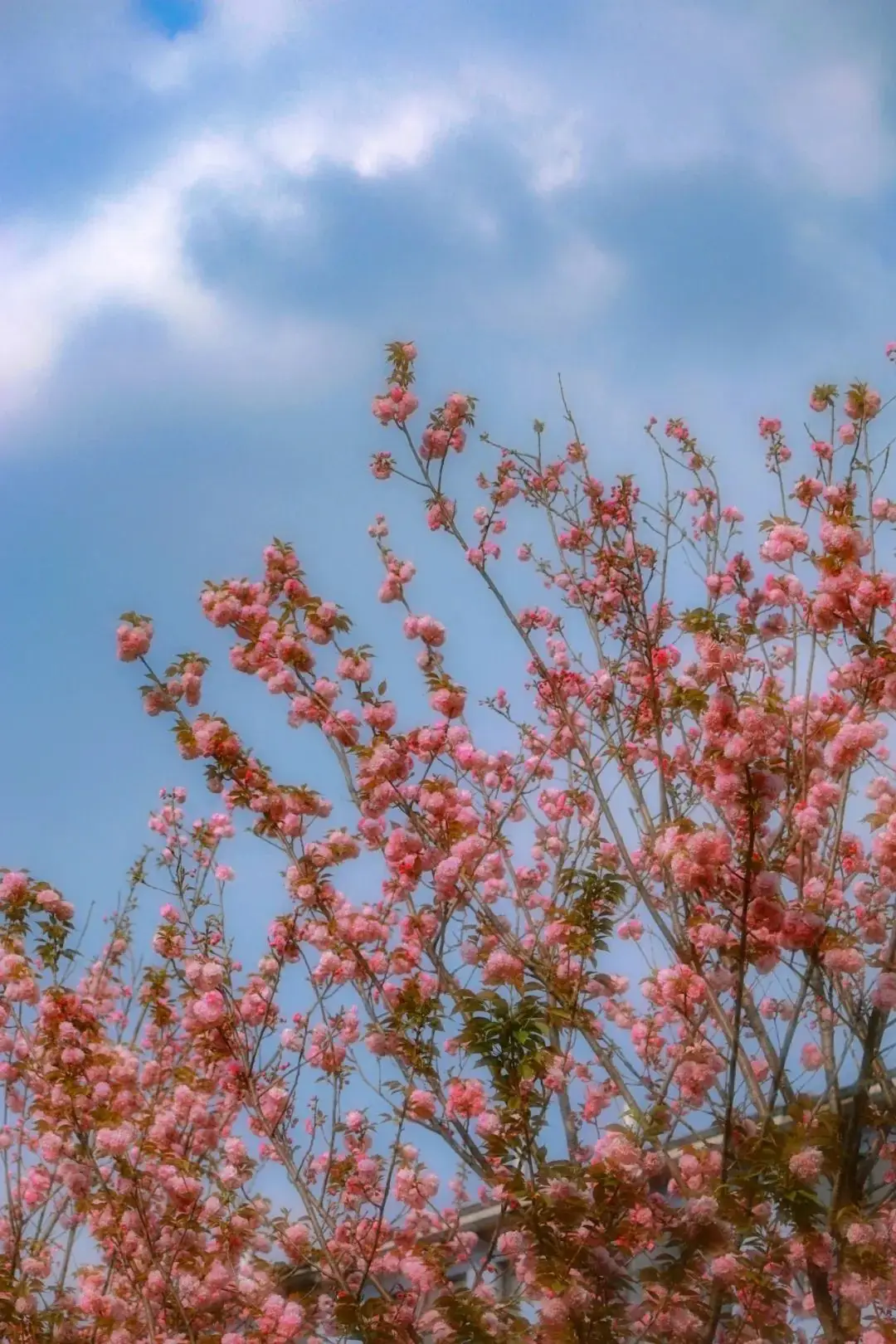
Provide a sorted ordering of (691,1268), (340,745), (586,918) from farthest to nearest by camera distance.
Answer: (340,745)
(586,918)
(691,1268)

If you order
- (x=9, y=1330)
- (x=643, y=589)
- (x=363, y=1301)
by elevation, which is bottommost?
(x=9, y=1330)

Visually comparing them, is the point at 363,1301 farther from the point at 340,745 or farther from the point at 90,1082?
the point at 340,745

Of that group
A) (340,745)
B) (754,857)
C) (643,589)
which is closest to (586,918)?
(754,857)

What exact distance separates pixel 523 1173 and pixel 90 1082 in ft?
8.54

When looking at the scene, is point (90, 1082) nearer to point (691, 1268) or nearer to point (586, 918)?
point (586, 918)

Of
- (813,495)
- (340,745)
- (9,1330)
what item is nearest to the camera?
(9,1330)

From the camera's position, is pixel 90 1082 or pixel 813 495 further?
pixel 813 495

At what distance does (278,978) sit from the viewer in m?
5.36

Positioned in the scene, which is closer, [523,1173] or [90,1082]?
[523,1173]

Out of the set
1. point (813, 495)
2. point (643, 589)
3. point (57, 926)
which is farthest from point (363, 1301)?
point (813, 495)

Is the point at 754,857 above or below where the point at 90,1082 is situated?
above

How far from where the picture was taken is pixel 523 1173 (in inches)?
142

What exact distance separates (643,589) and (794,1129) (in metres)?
2.91

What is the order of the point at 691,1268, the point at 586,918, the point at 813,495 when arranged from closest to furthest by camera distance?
the point at 691,1268 → the point at 586,918 → the point at 813,495
